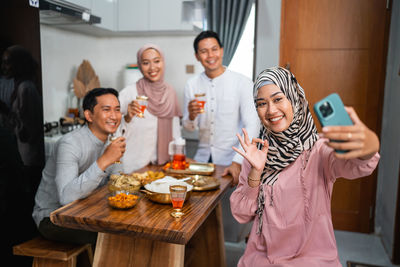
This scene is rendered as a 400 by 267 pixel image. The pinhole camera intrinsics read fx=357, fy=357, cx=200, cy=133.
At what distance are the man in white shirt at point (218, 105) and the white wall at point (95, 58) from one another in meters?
1.40

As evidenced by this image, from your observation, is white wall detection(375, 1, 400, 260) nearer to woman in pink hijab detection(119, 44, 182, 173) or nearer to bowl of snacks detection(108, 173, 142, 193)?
woman in pink hijab detection(119, 44, 182, 173)

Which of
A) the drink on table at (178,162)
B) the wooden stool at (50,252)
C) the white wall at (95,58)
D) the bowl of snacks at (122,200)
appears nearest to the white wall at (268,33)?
the white wall at (95,58)

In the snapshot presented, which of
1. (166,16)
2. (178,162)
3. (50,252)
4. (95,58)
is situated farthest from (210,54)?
(95,58)

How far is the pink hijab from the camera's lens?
8.54 ft

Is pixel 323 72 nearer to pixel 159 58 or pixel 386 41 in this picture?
pixel 386 41

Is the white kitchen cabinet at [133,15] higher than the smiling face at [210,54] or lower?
higher

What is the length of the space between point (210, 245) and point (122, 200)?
95 cm

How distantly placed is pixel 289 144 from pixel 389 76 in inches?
82.1

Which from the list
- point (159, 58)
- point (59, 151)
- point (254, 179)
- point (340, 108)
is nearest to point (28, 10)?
point (159, 58)

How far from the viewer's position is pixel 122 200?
163 centimetres

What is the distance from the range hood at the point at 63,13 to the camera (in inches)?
106

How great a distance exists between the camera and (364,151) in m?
1.02

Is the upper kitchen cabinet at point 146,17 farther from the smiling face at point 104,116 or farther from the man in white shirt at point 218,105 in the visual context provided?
the smiling face at point 104,116

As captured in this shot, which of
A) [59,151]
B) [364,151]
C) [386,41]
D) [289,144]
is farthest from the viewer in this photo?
[386,41]
